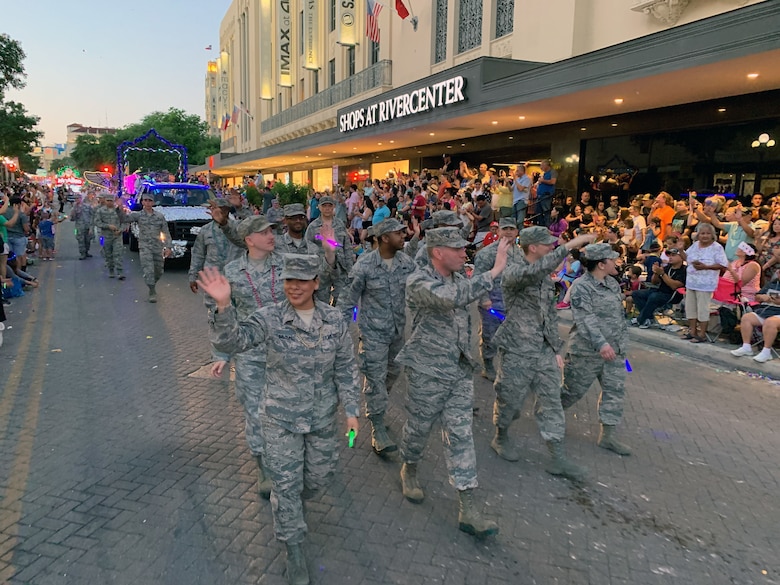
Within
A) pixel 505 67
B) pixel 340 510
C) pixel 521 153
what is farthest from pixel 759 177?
pixel 340 510

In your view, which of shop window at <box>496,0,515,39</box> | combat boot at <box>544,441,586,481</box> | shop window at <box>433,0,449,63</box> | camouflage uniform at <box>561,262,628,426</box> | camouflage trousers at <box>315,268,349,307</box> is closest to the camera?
combat boot at <box>544,441,586,481</box>

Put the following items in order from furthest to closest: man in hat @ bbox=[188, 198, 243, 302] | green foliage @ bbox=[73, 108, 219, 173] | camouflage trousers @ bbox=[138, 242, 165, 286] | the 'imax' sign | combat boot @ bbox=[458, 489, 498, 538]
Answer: green foliage @ bbox=[73, 108, 219, 173], the 'imax' sign, camouflage trousers @ bbox=[138, 242, 165, 286], man in hat @ bbox=[188, 198, 243, 302], combat boot @ bbox=[458, 489, 498, 538]

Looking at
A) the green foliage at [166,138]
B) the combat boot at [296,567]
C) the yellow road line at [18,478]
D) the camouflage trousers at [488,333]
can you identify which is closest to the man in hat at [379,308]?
the combat boot at [296,567]

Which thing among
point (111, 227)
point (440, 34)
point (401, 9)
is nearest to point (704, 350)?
point (111, 227)

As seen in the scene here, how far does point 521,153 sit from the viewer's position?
19.2 meters

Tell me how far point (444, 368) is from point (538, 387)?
3.77ft

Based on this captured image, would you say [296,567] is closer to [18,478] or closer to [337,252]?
[18,478]

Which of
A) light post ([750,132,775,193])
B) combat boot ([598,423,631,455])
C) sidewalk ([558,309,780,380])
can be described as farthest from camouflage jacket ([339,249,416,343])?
light post ([750,132,775,193])

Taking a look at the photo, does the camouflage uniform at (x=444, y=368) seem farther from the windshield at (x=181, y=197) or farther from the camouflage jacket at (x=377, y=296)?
the windshield at (x=181, y=197)

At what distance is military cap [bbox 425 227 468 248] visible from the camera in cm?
376

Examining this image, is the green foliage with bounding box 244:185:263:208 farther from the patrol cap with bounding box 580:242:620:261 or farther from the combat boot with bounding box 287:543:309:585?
the combat boot with bounding box 287:543:309:585

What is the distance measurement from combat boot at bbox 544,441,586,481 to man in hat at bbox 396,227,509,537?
1.05m

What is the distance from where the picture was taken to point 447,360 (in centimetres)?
388

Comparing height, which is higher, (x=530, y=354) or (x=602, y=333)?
(x=602, y=333)
